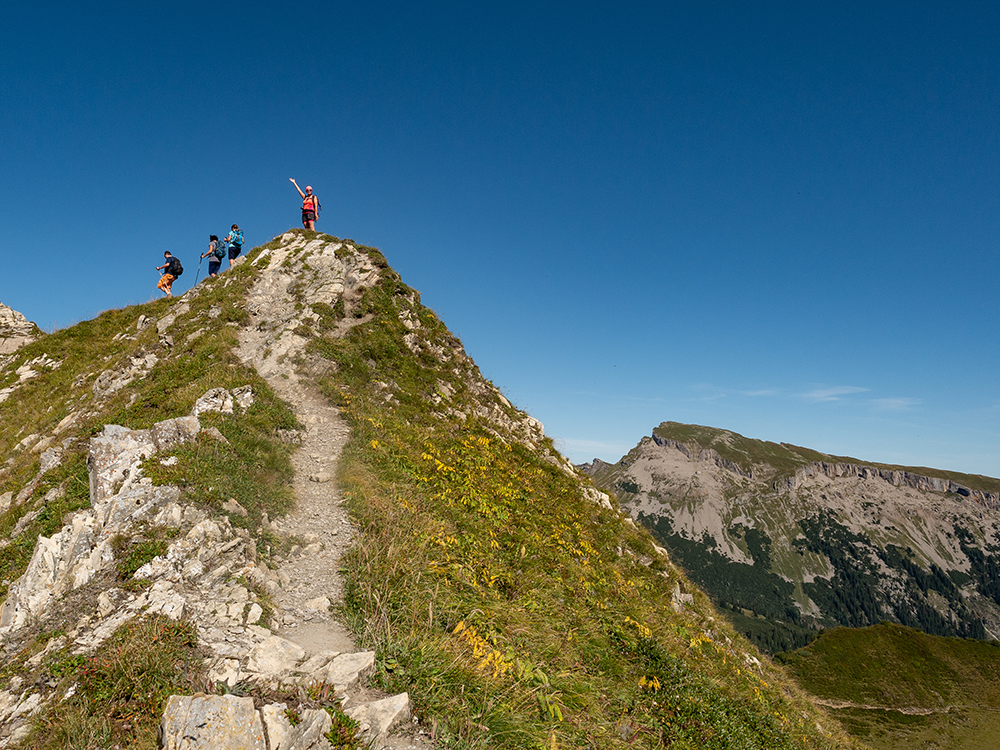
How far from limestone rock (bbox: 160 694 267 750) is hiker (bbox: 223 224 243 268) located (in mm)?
29722

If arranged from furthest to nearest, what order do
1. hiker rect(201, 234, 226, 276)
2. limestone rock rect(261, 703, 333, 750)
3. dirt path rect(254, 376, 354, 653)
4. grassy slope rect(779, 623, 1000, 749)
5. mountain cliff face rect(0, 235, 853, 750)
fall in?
1. grassy slope rect(779, 623, 1000, 749)
2. hiker rect(201, 234, 226, 276)
3. dirt path rect(254, 376, 354, 653)
4. mountain cliff face rect(0, 235, 853, 750)
5. limestone rock rect(261, 703, 333, 750)

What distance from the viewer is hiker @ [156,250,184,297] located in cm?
2878

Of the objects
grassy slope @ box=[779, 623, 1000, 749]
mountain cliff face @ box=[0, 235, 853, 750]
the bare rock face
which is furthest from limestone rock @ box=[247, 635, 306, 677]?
grassy slope @ box=[779, 623, 1000, 749]

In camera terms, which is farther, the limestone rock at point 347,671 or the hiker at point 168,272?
the hiker at point 168,272

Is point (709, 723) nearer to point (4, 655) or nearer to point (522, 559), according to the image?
point (522, 559)

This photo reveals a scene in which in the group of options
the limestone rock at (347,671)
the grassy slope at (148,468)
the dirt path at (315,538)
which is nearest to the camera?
the grassy slope at (148,468)

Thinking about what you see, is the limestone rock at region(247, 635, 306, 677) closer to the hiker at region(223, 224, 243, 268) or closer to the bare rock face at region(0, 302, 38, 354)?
the hiker at region(223, 224, 243, 268)

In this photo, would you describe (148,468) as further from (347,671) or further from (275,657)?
(347,671)

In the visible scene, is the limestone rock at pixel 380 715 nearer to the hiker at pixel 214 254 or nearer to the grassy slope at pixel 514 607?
the grassy slope at pixel 514 607

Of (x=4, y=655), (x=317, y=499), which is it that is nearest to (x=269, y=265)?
(x=317, y=499)

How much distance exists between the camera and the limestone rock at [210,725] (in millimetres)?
5316

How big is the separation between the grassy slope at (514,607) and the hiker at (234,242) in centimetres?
1183

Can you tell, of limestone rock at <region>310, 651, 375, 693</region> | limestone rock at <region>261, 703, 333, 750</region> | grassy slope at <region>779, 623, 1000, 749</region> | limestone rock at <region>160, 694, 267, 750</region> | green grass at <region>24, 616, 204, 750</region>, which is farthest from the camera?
grassy slope at <region>779, 623, 1000, 749</region>

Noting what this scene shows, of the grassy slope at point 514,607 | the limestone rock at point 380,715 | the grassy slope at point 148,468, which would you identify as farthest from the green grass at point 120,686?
the grassy slope at point 514,607
